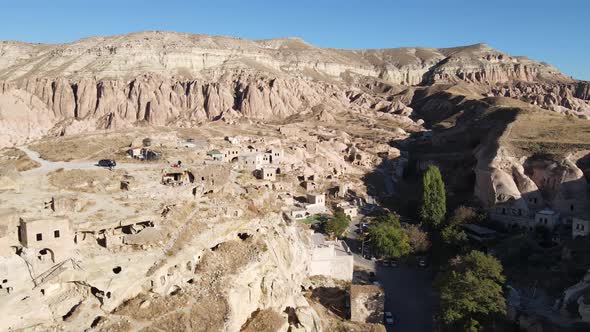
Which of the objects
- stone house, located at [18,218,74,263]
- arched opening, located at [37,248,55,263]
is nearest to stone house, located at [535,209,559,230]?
stone house, located at [18,218,74,263]

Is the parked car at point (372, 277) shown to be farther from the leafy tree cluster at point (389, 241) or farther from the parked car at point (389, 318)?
the parked car at point (389, 318)

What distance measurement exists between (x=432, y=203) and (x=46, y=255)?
28588mm

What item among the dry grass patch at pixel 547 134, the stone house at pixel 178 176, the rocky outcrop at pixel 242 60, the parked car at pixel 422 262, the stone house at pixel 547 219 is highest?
the rocky outcrop at pixel 242 60

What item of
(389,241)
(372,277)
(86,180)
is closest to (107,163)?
(86,180)

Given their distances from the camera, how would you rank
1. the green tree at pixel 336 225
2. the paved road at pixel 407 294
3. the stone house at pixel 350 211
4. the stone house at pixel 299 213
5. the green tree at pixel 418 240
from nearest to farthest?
the paved road at pixel 407 294
the green tree at pixel 418 240
the green tree at pixel 336 225
the stone house at pixel 299 213
the stone house at pixel 350 211

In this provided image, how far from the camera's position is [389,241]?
31.7 m

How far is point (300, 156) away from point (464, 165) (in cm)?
1730

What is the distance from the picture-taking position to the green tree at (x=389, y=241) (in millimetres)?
31578

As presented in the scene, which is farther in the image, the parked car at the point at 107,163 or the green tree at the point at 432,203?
the green tree at the point at 432,203

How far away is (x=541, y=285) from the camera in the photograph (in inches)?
999

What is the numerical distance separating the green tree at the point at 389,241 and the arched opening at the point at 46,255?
2158 centimetres

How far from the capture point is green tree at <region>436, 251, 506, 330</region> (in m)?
22.2

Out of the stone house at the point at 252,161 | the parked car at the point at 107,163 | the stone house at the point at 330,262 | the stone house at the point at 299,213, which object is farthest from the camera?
the stone house at the point at 252,161

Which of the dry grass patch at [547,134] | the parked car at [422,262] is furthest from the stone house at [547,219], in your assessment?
the parked car at [422,262]
